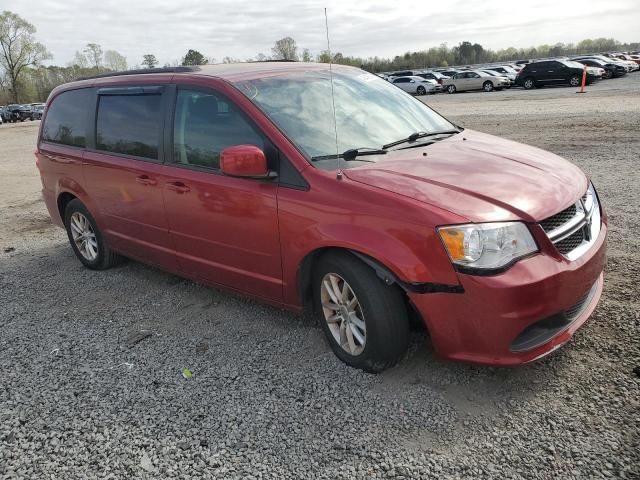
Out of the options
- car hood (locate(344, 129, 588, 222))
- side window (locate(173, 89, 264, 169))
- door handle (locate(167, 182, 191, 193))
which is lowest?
door handle (locate(167, 182, 191, 193))

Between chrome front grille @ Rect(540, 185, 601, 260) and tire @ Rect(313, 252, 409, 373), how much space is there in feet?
2.89

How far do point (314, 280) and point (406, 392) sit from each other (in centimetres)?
88

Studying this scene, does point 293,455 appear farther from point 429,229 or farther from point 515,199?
point 515,199

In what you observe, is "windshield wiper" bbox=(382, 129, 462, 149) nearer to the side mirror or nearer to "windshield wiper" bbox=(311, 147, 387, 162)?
"windshield wiper" bbox=(311, 147, 387, 162)

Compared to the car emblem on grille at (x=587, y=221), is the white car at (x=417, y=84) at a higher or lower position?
lower

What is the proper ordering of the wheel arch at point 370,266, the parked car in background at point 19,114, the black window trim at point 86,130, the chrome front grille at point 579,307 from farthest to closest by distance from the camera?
the parked car in background at point 19,114 → the black window trim at point 86,130 → the chrome front grille at point 579,307 → the wheel arch at point 370,266

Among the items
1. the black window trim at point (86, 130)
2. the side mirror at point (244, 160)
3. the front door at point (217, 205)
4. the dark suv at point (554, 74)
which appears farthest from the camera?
the dark suv at point (554, 74)

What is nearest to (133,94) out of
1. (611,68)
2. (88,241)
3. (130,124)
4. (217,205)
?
(130,124)

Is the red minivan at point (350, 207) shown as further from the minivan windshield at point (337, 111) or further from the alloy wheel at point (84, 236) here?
the alloy wheel at point (84, 236)

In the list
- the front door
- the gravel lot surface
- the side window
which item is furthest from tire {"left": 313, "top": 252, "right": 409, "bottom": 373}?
the side window

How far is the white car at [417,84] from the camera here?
3947cm

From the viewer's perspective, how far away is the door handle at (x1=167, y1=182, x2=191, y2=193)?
4.05 m

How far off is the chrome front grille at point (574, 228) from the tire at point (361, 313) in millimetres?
882

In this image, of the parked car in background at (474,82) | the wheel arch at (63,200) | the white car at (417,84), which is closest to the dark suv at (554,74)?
the parked car in background at (474,82)
